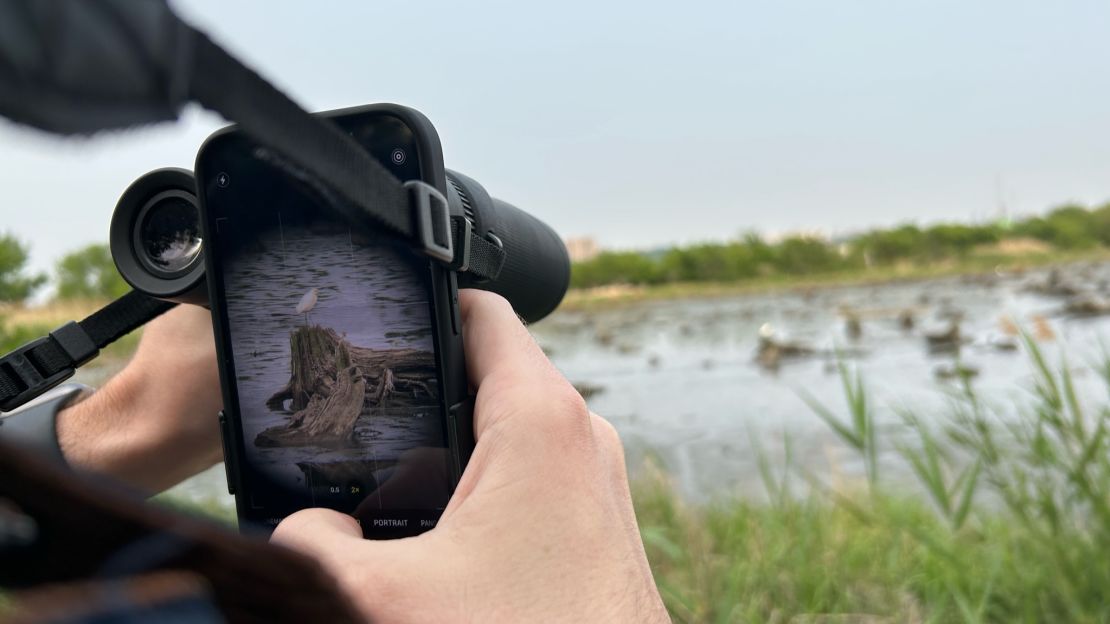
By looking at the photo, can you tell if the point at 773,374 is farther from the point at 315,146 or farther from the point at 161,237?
the point at 315,146

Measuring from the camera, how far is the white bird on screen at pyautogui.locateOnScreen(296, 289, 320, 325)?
1.69 feet

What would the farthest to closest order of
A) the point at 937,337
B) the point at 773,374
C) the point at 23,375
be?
the point at 937,337 < the point at 773,374 < the point at 23,375

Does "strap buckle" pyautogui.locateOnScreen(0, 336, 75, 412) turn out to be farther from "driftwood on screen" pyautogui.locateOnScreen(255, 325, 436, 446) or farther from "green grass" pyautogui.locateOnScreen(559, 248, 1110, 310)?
"green grass" pyautogui.locateOnScreen(559, 248, 1110, 310)

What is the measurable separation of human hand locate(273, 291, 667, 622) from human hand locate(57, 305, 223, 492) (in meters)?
0.42

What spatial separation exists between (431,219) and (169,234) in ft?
1.10

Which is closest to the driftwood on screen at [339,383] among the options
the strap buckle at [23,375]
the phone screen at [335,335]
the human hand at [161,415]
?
the phone screen at [335,335]

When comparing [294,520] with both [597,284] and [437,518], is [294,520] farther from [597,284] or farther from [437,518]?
[597,284]

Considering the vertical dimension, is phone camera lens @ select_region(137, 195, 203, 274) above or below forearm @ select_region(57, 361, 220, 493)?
above

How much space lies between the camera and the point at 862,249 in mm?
14578

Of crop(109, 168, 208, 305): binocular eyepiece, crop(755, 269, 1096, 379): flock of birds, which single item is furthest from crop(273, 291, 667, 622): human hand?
crop(755, 269, 1096, 379): flock of birds

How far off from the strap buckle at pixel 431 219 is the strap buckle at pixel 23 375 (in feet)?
1.32

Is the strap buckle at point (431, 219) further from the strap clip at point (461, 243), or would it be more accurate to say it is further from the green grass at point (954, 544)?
the green grass at point (954, 544)

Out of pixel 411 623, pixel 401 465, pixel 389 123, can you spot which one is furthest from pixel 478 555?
pixel 389 123

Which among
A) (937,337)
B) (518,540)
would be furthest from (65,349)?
(937,337)
